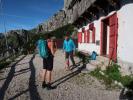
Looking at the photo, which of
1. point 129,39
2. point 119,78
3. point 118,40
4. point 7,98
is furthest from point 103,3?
point 7,98

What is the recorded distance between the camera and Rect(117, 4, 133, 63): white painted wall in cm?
1060

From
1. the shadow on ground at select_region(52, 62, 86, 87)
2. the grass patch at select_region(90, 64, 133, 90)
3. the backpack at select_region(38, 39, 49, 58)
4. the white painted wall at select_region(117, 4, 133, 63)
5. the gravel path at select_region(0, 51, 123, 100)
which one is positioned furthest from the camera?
the white painted wall at select_region(117, 4, 133, 63)

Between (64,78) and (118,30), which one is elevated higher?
(118,30)

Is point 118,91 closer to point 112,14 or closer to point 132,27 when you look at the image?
point 132,27

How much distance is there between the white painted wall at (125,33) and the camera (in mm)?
10602

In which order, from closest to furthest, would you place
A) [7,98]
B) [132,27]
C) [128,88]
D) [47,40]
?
[7,98] < [128,88] < [47,40] < [132,27]

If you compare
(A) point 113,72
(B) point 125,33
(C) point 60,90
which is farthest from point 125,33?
(C) point 60,90

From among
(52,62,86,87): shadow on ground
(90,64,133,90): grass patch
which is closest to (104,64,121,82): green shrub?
(90,64,133,90): grass patch

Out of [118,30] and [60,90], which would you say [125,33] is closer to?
[118,30]

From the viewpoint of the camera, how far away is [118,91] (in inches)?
340

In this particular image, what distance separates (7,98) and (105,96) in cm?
273

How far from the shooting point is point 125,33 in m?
11.1

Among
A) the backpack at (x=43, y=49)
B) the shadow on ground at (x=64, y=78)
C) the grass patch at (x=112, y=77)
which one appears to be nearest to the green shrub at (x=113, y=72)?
the grass patch at (x=112, y=77)

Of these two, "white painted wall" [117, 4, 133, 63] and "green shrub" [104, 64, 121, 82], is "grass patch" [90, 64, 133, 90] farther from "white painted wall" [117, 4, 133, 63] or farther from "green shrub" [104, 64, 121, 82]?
"white painted wall" [117, 4, 133, 63]
